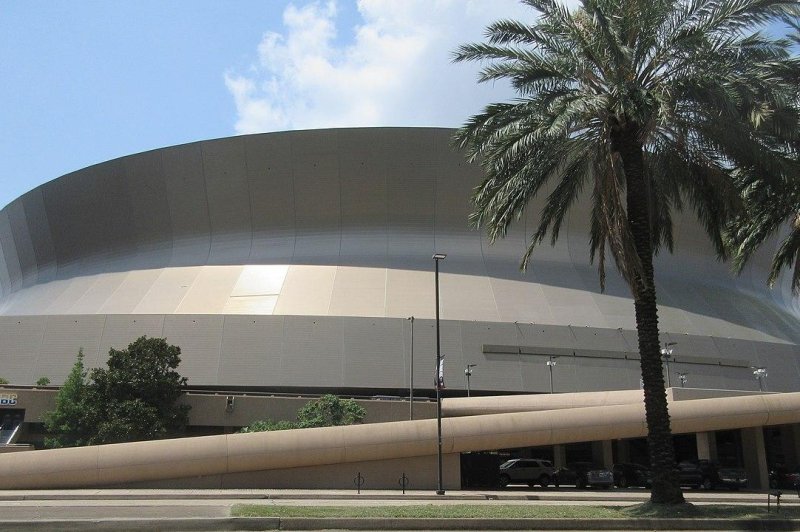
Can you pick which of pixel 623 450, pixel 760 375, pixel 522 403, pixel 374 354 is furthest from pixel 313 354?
pixel 760 375

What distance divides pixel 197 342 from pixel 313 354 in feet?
21.8

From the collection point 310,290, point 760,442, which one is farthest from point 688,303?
point 310,290

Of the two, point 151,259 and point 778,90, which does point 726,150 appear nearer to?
point 778,90

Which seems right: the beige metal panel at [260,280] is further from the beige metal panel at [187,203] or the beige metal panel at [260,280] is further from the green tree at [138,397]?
the green tree at [138,397]

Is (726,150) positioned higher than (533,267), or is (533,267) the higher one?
(533,267)

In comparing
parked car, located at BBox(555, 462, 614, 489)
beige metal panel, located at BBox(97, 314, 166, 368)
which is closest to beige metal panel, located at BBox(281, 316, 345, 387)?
beige metal panel, located at BBox(97, 314, 166, 368)

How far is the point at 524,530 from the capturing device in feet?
39.4

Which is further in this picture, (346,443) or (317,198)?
(317,198)

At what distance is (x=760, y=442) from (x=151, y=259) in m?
38.0

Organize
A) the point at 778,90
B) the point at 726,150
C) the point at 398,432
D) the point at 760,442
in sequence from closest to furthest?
1. the point at 778,90
2. the point at 726,150
3. the point at 398,432
4. the point at 760,442

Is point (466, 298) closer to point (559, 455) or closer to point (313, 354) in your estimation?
point (313, 354)

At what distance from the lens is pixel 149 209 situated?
49.0 metres

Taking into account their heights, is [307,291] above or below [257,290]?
below

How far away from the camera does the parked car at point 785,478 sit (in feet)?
99.6
